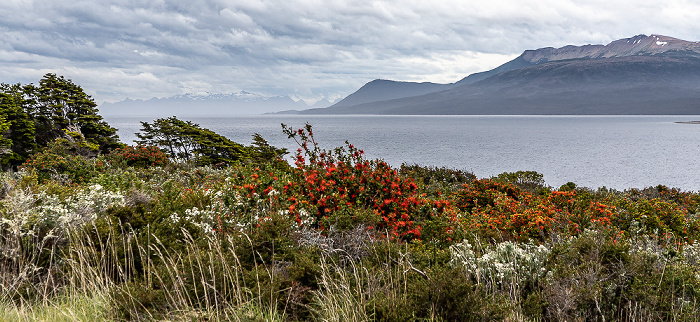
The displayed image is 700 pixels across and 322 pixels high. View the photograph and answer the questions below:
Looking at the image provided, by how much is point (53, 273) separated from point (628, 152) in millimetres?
68239

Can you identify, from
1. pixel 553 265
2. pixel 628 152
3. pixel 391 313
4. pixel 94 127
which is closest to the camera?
pixel 391 313

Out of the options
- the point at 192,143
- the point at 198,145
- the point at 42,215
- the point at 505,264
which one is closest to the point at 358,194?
the point at 505,264

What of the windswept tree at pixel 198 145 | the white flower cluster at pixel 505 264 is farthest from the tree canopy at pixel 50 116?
the white flower cluster at pixel 505 264

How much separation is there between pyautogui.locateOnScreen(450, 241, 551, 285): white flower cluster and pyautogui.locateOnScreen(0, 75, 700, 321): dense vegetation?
2 cm

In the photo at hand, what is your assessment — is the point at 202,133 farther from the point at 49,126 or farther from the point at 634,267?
the point at 634,267

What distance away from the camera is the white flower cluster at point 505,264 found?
3672 millimetres

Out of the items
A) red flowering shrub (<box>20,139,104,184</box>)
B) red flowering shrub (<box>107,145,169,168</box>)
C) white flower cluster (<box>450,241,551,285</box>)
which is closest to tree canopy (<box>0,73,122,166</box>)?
red flowering shrub (<box>107,145,169,168</box>)

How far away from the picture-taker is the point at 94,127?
2283 centimetres

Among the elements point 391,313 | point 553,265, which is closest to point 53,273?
point 391,313

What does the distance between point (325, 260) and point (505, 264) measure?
6.00ft

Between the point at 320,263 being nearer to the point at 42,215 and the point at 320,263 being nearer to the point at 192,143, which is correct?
the point at 42,215

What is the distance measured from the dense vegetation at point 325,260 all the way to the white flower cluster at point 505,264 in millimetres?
19

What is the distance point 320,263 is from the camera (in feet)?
12.9

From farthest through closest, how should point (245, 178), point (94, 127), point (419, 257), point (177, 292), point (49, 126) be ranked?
1. point (94, 127)
2. point (49, 126)
3. point (245, 178)
4. point (419, 257)
5. point (177, 292)
